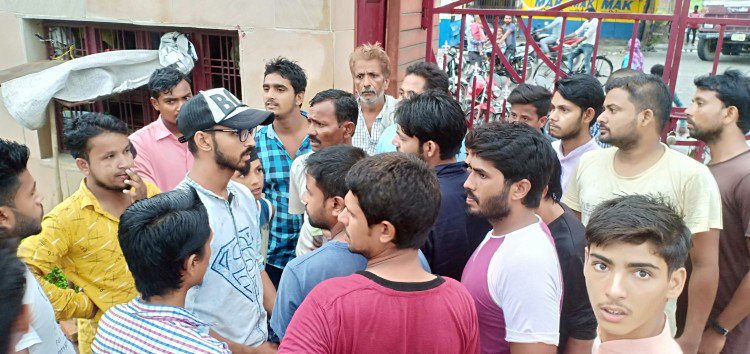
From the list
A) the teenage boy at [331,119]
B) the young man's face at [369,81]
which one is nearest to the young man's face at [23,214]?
the teenage boy at [331,119]

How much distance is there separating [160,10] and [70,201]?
3212 millimetres

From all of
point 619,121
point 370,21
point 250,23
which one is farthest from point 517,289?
point 250,23

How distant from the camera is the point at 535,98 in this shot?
3.57 metres

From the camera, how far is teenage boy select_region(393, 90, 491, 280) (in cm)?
224

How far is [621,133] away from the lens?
2.56 meters

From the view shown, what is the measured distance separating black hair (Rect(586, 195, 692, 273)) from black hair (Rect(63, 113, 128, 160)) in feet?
7.40

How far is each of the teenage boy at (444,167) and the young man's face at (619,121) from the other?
741mm

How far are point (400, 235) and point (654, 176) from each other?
5.05 feet

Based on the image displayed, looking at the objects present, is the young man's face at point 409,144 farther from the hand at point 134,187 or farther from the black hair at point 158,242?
the hand at point 134,187

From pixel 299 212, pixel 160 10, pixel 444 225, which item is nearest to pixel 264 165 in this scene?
pixel 299 212

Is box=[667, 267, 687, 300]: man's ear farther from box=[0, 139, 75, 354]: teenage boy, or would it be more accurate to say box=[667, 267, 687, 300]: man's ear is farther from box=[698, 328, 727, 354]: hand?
box=[0, 139, 75, 354]: teenage boy

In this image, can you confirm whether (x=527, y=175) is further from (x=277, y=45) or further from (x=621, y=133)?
(x=277, y=45)

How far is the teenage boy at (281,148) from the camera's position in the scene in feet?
10.4

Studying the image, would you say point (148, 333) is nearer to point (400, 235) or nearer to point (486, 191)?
point (400, 235)
